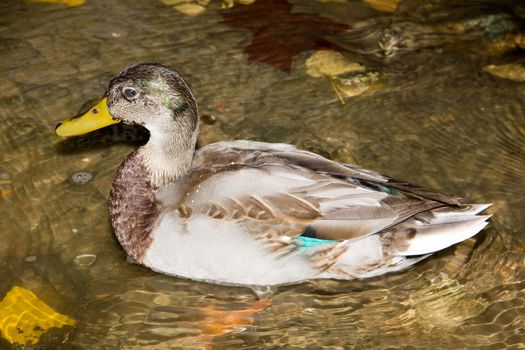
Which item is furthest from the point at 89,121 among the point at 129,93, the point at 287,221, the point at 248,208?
the point at 287,221

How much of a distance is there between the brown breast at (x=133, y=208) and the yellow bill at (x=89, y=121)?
254 mm

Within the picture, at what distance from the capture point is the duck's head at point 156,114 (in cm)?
457

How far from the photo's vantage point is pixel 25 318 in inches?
172

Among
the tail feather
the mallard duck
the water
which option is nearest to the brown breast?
the mallard duck

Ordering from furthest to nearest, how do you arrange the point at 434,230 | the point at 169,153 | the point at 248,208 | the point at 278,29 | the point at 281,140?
the point at 278,29 < the point at 281,140 < the point at 169,153 < the point at 434,230 < the point at 248,208

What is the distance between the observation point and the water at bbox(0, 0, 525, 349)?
4.47 m

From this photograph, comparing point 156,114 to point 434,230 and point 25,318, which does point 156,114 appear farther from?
point 434,230

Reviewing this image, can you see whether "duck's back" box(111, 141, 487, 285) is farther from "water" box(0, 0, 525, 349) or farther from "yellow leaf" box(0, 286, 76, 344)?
"yellow leaf" box(0, 286, 76, 344)

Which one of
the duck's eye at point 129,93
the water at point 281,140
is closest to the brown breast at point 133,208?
the water at point 281,140

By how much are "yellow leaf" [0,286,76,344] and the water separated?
54 mm

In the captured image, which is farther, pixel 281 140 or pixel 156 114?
pixel 281 140

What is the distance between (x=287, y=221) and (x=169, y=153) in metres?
0.76

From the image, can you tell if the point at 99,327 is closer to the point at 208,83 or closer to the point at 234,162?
the point at 234,162

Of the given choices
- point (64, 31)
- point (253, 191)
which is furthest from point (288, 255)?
point (64, 31)
